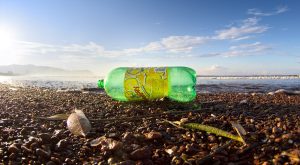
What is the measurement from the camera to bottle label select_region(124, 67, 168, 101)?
468 cm

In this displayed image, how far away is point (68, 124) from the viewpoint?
11.1 ft

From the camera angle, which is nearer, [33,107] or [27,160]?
[27,160]

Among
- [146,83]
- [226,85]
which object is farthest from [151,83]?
[226,85]

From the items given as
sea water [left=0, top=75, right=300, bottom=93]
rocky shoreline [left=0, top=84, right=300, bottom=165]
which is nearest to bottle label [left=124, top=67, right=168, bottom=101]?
rocky shoreline [left=0, top=84, right=300, bottom=165]

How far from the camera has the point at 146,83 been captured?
15.3 feet

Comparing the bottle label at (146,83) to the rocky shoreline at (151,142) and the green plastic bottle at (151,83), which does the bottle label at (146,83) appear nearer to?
the green plastic bottle at (151,83)

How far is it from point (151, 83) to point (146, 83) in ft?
0.27

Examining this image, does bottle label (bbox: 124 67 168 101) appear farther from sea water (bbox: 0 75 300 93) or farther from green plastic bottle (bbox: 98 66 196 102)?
sea water (bbox: 0 75 300 93)

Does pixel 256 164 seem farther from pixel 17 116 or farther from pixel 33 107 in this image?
pixel 33 107

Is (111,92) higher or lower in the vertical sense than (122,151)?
higher

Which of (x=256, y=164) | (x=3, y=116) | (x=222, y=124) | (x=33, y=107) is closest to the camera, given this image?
(x=256, y=164)

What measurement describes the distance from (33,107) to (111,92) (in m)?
1.34

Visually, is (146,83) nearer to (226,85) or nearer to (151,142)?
(151,142)

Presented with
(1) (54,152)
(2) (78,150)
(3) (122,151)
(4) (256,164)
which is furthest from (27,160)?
(4) (256,164)
